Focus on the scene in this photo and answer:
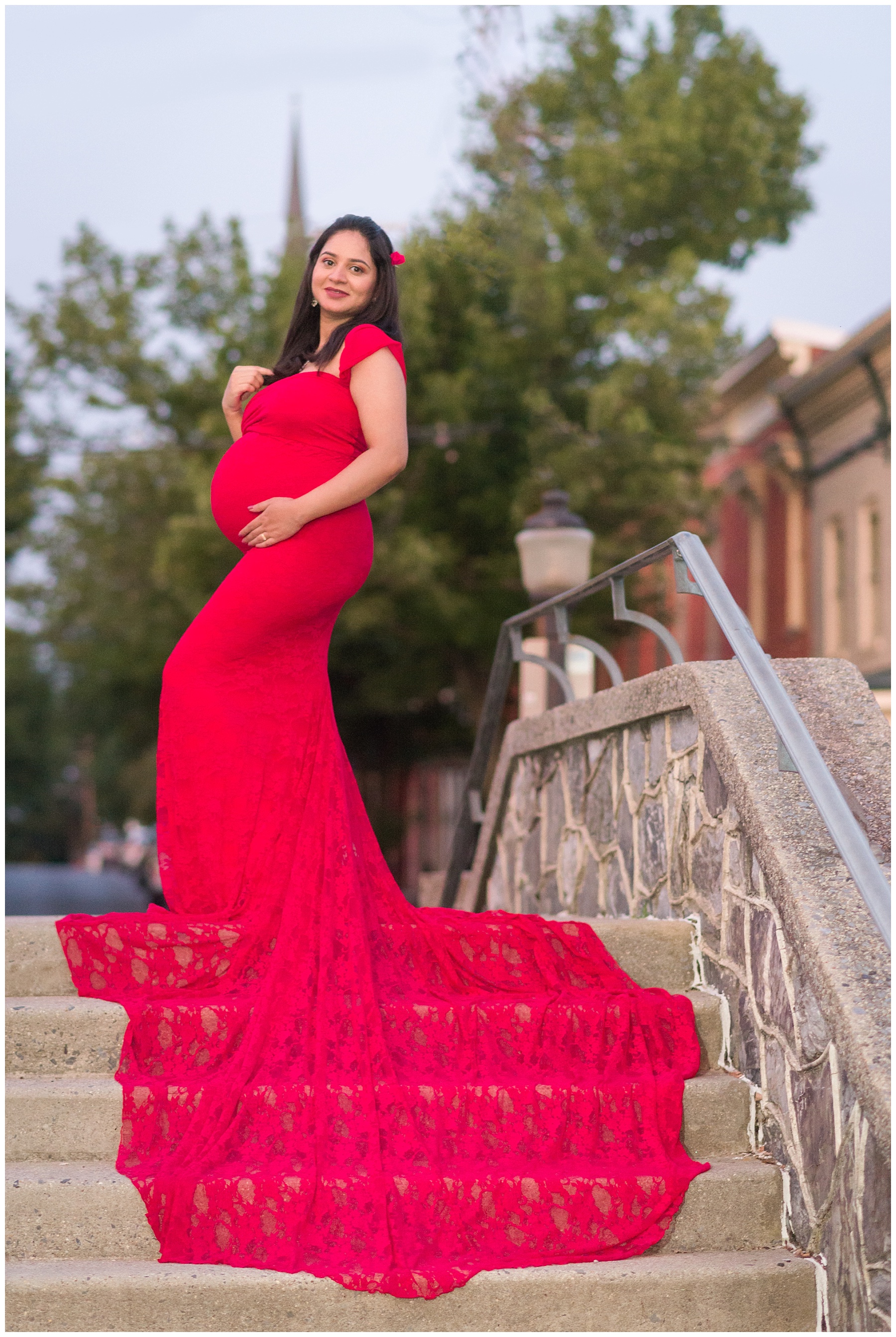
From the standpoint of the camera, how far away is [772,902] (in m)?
3.28

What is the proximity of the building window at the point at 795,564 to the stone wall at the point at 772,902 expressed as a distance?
1903 cm

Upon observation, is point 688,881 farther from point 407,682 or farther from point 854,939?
point 407,682

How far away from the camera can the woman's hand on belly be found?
3666mm

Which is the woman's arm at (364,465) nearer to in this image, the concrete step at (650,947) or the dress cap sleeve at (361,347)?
the dress cap sleeve at (361,347)

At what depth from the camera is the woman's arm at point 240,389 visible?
3984 millimetres

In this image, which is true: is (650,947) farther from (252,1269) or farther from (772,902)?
(252,1269)

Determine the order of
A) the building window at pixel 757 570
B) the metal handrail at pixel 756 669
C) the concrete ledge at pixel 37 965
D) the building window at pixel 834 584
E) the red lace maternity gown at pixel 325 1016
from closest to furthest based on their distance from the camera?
the metal handrail at pixel 756 669 < the red lace maternity gown at pixel 325 1016 < the concrete ledge at pixel 37 965 < the building window at pixel 834 584 < the building window at pixel 757 570

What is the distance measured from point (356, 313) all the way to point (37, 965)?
6.18 feet

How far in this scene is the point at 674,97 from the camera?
18.0 meters

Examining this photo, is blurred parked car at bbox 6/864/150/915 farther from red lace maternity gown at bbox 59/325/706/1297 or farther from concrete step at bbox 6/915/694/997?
concrete step at bbox 6/915/694/997

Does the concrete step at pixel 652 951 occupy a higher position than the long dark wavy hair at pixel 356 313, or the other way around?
the long dark wavy hair at pixel 356 313

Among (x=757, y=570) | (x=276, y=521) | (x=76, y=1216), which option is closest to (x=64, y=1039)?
(x=76, y=1216)

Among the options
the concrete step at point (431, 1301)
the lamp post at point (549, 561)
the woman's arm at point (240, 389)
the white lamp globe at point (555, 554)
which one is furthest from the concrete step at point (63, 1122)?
the white lamp globe at point (555, 554)

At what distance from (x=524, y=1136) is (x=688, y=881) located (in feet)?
3.51
